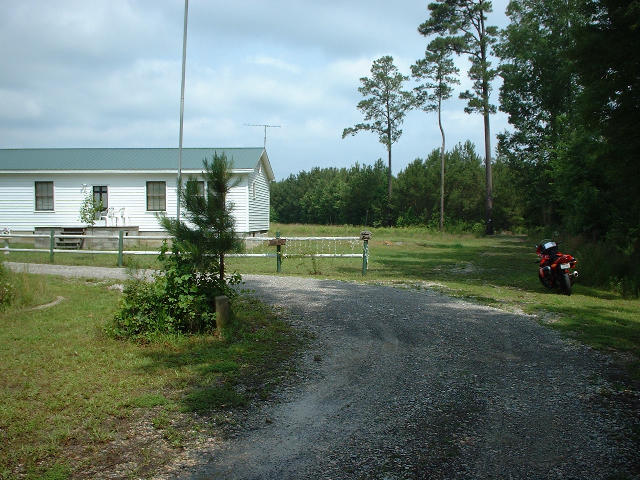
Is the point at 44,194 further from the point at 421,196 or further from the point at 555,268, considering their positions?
the point at 421,196

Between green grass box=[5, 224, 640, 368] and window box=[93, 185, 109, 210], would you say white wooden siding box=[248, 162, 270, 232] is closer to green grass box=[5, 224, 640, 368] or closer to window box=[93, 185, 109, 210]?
green grass box=[5, 224, 640, 368]

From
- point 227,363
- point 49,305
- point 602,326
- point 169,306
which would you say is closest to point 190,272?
point 169,306

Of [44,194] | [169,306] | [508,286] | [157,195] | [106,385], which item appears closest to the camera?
[106,385]

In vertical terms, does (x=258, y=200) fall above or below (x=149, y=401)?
above

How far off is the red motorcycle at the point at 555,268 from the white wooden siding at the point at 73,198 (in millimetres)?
14591

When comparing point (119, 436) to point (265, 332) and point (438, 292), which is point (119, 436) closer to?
point (265, 332)

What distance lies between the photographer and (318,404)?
4.61 metres

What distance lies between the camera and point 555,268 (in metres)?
11.4

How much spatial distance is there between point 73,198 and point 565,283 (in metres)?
21.6

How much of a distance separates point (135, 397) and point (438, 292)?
25.6ft

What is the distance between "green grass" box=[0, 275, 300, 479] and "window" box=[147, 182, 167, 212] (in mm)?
16508

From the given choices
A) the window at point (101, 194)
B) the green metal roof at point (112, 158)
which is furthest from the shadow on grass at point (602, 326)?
the window at point (101, 194)

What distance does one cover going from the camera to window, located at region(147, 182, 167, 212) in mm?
24000

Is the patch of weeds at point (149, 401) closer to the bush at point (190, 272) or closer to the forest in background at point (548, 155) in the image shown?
the bush at point (190, 272)
